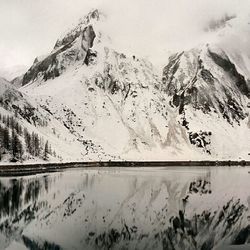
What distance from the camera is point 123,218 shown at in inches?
2320

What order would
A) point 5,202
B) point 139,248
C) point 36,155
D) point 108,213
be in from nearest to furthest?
1. point 139,248
2. point 108,213
3. point 5,202
4. point 36,155

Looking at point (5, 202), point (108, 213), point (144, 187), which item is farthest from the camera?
point (144, 187)

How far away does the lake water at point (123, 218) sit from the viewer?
46938 millimetres

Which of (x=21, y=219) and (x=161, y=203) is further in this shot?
(x=161, y=203)

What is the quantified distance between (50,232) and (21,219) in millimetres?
10009

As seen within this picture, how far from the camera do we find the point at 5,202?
74000mm

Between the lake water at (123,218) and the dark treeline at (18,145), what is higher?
the dark treeline at (18,145)

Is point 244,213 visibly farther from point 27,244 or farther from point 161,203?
point 27,244

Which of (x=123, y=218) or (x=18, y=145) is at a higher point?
(x=18, y=145)

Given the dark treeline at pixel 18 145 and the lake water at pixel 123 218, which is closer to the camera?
the lake water at pixel 123 218

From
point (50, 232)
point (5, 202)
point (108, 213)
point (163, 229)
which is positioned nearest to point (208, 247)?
point (163, 229)

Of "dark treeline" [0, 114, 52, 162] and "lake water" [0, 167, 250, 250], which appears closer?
"lake water" [0, 167, 250, 250]

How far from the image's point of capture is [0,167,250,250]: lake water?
46.9m

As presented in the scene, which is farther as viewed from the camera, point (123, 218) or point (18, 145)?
point (18, 145)
